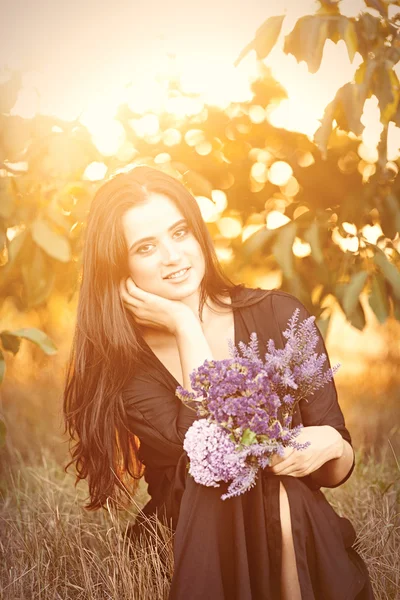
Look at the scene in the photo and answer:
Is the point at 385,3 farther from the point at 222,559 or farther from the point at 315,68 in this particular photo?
the point at 222,559

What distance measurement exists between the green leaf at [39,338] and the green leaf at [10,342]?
0.03m

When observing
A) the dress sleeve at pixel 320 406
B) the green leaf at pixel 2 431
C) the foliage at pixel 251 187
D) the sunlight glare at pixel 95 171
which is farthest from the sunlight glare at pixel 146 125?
the green leaf at pixel 2 431

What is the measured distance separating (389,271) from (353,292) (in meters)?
0.14

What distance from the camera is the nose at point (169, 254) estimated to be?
219 cm

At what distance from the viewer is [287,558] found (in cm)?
194

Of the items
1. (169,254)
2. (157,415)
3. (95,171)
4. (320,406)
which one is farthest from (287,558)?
(95,171)

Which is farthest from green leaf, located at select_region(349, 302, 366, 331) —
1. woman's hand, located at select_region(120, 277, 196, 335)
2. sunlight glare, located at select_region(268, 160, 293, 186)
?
woman's hand, located at select_region(120, 277, 196, 335)

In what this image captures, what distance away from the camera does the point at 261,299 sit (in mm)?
2227

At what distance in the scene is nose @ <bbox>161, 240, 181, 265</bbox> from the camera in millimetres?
2191

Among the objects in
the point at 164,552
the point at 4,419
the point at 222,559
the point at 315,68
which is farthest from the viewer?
the point at 4,419

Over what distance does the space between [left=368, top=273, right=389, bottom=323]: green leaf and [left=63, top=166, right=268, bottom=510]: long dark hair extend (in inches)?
19.6

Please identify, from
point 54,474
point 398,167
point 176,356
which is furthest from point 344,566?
point 398,167

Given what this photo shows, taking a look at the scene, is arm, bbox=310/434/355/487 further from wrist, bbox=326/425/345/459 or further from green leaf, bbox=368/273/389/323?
green leaf, bbox=368/273/389/323

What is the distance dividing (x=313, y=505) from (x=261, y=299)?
611mm
